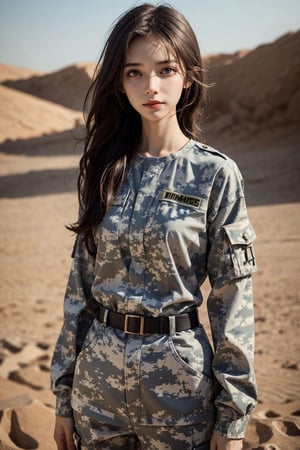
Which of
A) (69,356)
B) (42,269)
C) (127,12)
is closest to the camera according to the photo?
(127,12)

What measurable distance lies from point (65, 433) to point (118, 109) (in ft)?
3.92

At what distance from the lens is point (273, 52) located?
16.7 m

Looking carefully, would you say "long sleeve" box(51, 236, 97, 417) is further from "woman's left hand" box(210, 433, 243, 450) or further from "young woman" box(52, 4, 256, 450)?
"woman's left hand" box(210, 433, 243, 450)

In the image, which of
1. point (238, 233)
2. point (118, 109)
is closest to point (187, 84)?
point (118, 109)

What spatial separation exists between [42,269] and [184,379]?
265 inches

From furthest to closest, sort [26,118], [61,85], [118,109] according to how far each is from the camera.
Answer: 1. [61,85]
2. [26,118]
3. [118,109]

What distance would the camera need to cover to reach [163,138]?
2.06 m

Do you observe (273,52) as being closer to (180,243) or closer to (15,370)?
(15,370)

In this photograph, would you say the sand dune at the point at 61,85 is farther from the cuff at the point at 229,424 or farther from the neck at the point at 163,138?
the cuff at the point at 229,424

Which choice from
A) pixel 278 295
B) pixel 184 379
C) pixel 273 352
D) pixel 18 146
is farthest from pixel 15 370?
pixel 18 146

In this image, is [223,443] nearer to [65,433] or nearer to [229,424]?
[229,424]

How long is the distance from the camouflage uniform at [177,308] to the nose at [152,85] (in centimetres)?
23

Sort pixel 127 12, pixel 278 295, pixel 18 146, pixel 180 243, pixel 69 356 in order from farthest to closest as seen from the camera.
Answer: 1. pixel 18 146
2. pixel 278 295
3. pixel 69 356
4. pixel 127 12
5. pixel 180 243

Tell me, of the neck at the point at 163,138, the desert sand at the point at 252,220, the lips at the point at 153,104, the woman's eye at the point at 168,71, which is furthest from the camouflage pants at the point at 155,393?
the desert sand at the point at 252,220
